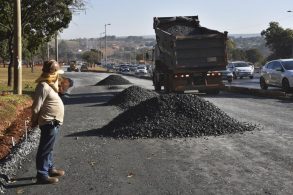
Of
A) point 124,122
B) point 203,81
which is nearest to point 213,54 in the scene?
point 203,81

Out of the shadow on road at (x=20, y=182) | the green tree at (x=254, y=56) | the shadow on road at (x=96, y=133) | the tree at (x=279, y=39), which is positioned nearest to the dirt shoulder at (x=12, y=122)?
the shadow on road at (x=96, y=133)

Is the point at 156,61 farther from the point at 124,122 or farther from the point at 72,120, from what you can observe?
the point at 124,122

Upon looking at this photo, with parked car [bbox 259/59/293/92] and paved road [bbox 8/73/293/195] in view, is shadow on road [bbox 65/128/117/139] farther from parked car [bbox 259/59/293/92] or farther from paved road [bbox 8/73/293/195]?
parked car [bbox 259/59/293/92]

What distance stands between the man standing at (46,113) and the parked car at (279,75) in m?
18.9

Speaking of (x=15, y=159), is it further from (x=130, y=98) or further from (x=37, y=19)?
(x=37, y=19)

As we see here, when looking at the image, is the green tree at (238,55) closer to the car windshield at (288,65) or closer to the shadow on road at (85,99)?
the car windshield at (288,65)

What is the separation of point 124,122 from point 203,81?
43.3 feet

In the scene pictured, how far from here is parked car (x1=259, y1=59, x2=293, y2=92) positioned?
25531mm

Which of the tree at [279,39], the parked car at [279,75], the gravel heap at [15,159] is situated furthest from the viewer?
the tree at [279,39]

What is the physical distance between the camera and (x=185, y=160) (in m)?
9.40

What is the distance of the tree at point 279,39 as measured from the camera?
3260 inches

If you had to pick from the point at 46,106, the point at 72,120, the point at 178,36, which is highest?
the point at 178,36

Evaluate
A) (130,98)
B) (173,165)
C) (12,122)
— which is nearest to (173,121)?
(173,165)

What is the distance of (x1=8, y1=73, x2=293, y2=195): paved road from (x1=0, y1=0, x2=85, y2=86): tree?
19020 mm
